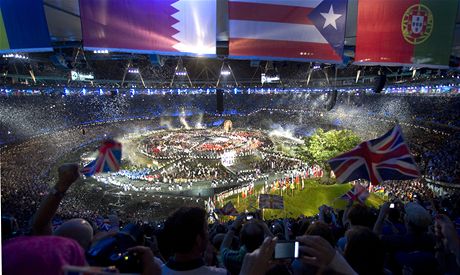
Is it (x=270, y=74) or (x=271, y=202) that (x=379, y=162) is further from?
(x=270, y=74)

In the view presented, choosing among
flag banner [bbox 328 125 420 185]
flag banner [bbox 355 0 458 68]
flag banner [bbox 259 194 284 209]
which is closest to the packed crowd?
flag banner [bbox 328 125 420 185]

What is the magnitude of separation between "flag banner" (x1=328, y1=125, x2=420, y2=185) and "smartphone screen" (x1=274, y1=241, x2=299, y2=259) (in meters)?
3.49

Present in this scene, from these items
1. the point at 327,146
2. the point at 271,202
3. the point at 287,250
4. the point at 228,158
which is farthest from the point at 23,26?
the point at 228,158

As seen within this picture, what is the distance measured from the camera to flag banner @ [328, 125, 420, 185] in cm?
463

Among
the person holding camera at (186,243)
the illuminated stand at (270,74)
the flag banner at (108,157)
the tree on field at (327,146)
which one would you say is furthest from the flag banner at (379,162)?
the tree on field at (327,146)

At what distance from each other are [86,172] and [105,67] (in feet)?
105

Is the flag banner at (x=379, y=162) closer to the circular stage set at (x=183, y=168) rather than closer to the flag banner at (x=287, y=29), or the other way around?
the flag banner at (x=287, y=29)

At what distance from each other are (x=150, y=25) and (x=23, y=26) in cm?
194

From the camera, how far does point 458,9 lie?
5.45 meters

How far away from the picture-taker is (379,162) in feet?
16.4

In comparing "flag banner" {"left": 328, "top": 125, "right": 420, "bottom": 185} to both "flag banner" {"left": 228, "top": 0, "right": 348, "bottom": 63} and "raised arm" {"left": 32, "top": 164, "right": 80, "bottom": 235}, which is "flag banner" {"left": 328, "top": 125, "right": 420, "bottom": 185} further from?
"raised arm" {"left": 32, "top": 164, "right": 80, "bottom": 235}

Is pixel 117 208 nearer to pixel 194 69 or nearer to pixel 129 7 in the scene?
pixel 129 7

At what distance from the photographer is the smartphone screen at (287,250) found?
178 cm

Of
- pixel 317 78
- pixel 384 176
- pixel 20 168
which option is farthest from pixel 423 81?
pixel 20 168
